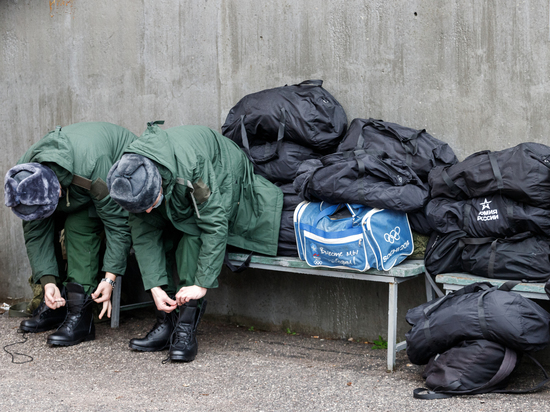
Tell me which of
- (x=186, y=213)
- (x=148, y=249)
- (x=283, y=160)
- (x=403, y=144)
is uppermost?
(x=403, y=144)

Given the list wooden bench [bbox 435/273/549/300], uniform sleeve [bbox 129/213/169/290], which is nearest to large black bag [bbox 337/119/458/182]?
wooden bench [bbox 435/273/549/300]

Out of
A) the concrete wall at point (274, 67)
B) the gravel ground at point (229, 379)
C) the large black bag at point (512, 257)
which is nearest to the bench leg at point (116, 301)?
the gravel ground at point (229, 379)

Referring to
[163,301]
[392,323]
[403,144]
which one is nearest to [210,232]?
[163,301]

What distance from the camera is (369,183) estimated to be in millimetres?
3520

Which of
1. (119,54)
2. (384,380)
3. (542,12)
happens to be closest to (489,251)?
(384,380)

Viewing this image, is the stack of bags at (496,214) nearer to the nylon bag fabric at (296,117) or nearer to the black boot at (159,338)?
the nylon bag fabric at (296,117)

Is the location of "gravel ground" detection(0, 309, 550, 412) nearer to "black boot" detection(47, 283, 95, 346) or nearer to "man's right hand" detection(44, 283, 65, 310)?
"black boot" detection(47, 283, 95, 346)

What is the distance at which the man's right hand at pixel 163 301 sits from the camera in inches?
147

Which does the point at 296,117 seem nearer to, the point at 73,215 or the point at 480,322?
the point at 73,215

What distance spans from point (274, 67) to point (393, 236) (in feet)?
5.39

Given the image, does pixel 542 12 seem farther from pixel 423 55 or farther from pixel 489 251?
pixel 489 251

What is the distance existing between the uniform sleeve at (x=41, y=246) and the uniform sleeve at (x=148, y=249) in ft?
2.49

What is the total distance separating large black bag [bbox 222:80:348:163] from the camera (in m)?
4.05

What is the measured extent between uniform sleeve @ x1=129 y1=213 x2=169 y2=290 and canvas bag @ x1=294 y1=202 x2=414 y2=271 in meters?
0.86
